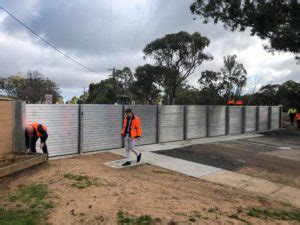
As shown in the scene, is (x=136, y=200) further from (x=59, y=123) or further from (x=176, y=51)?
(x=176, y=51)

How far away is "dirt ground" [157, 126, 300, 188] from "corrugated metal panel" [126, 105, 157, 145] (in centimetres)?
158

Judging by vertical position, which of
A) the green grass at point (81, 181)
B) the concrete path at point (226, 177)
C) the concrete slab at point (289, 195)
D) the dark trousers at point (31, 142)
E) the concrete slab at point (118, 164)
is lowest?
the concrete slab at point (289, 195)

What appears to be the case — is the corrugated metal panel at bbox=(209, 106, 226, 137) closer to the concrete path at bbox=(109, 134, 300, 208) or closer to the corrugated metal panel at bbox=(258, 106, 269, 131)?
the corrugated metal panel at bbox=(258, 106, 269, 131)

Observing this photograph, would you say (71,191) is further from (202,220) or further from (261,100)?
(261,100)

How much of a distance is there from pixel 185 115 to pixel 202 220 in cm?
1072

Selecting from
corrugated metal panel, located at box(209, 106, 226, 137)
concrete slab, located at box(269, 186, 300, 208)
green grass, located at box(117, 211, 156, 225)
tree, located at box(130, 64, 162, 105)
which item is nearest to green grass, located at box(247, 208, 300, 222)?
concrete slab, located at box(269, 186, 300, 208)

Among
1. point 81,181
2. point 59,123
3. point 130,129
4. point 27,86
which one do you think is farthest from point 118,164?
point 27,86

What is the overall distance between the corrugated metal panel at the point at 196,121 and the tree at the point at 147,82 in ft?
59.6

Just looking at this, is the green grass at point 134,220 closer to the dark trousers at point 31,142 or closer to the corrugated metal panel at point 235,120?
the dark trousers at point 31,142

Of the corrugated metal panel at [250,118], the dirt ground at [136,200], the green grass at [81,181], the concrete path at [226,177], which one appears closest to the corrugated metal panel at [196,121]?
the concrete path at [226,177]

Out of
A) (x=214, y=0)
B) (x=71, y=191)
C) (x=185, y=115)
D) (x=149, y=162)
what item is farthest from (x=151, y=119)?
(x=71, y=191)

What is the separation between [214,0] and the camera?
615 inches

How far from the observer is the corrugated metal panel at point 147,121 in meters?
12.9

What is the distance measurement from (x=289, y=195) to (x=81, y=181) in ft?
15.0
